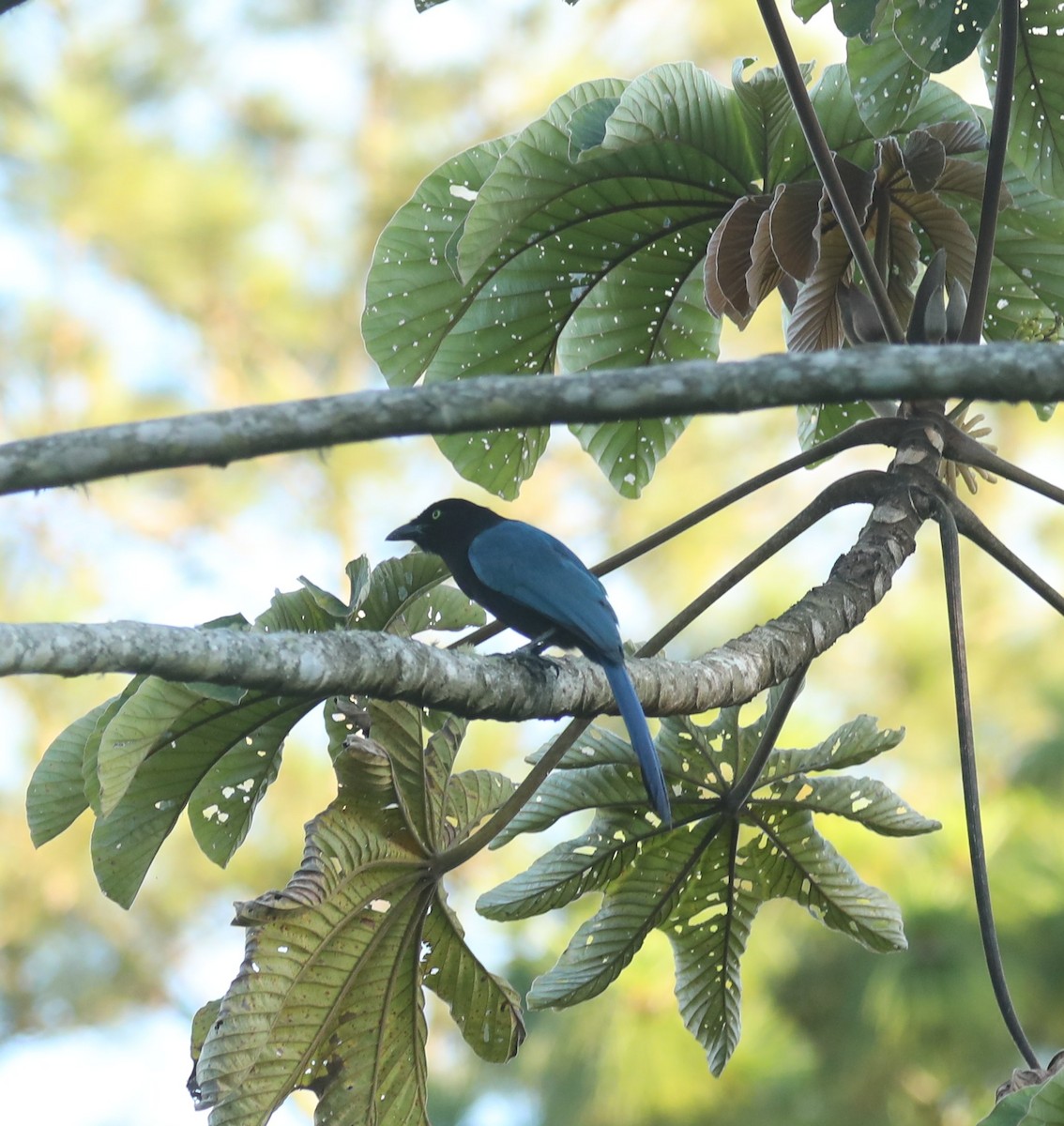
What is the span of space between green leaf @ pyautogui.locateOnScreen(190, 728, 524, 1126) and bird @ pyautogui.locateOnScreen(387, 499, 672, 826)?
46 centimetres

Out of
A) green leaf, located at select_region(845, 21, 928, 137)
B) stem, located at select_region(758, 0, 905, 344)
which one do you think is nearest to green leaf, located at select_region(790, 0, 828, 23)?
green leaf, located at select_region(845, 21, 928, 137)

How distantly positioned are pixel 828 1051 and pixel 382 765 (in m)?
5.99

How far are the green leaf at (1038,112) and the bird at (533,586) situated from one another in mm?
1747

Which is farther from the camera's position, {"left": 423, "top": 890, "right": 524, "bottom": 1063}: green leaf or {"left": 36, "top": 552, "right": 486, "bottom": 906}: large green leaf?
{"left": 423, "top": 890, "right": 524, "bottom": 1063}: green leaf

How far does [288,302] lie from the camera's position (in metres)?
13.3

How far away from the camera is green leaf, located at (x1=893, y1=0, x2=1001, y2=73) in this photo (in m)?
3.53

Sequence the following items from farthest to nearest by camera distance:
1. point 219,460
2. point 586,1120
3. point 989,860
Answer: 1. point 989,860
2. point 586,1120
3. point 219,460

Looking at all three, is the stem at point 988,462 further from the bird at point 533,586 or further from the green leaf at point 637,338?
the bird at point 533,586

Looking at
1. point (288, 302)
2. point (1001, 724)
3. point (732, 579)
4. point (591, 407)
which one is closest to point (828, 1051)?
point (1001, 724)

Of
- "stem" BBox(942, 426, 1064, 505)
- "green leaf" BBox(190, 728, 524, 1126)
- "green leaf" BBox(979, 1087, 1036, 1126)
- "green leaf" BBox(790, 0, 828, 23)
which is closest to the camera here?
"green leaf" BBox(979, 1087, 1036, 1126)

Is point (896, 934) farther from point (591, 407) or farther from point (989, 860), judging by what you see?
point (989, 860)

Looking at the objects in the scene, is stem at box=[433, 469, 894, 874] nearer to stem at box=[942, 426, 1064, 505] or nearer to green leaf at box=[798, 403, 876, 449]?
stem at box=[942, 426, 1064, 505]

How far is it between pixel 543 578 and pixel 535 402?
1806 mm

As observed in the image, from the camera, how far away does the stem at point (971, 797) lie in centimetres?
339
